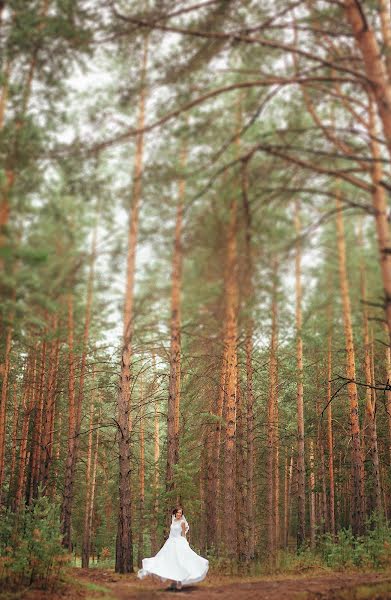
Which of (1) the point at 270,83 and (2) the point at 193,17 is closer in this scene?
(1) the point at 270,83

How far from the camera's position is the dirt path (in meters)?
6.70

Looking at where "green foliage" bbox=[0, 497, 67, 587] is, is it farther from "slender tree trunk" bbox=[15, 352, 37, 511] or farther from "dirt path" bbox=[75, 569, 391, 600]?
"slender tree trunk" bbox=[15, 352, 37, 511]

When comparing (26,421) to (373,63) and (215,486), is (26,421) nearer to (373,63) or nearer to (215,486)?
(215,486)

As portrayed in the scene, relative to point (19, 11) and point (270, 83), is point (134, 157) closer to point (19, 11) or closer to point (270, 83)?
point (19, 11)

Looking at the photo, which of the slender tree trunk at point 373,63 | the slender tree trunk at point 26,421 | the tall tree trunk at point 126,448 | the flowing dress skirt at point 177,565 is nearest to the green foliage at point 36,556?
the flowing dress skirt at point 177,565

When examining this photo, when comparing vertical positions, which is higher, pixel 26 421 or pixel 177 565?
pixel 26 421

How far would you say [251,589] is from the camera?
841 cm

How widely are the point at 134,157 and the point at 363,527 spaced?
12986 mm

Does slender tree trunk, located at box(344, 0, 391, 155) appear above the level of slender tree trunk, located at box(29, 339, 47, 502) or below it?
above

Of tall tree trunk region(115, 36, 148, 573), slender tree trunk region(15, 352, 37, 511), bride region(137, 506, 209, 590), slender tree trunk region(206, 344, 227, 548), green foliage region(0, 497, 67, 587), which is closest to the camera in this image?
green foliage region(0, 497, 67, 587)

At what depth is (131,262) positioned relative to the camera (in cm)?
1170

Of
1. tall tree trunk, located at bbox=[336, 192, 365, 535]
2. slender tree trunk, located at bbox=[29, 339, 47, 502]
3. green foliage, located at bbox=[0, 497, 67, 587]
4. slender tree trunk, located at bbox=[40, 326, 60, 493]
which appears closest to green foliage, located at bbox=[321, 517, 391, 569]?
tall tree trunk, located at bbox=[336, 192, 365, 535]

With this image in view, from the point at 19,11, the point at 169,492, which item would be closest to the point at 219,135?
the point at 19,11

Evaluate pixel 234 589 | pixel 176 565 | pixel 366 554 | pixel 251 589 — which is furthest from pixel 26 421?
pixel 366 554
